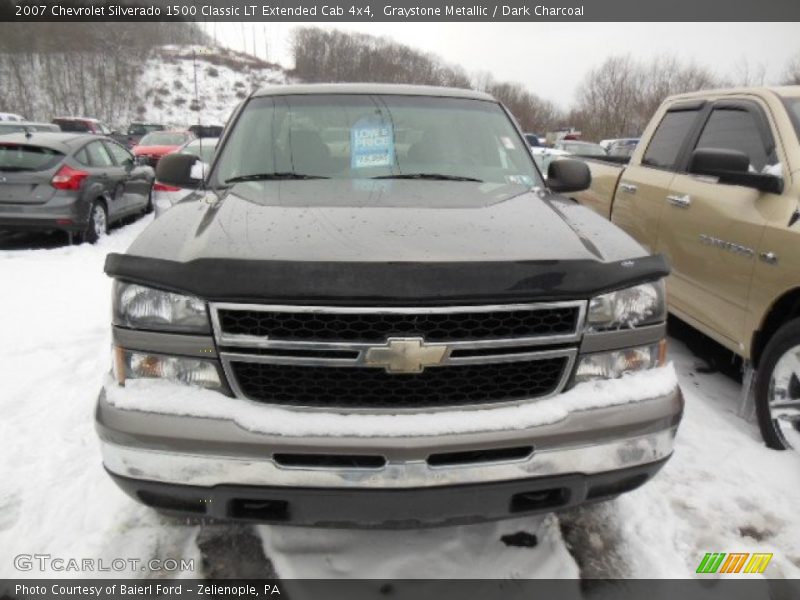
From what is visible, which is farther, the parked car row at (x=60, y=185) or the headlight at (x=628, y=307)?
the parked car row at (x=60, y=185)

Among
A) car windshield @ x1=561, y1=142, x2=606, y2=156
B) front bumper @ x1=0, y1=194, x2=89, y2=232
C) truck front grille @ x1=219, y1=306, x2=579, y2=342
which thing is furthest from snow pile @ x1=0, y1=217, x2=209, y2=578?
car windshield @ x1=561, y1=142, x2=606, y2=156

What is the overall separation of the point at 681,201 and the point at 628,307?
96.2 inches

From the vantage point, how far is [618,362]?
6.71 ft

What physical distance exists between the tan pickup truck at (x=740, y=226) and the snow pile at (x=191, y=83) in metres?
49.3

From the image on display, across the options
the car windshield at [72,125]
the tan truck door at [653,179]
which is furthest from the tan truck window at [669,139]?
the car windshield at [72,125]

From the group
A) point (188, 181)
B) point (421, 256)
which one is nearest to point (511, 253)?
point (421, 256)

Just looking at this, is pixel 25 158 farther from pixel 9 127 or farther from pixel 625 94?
pixel 625 94

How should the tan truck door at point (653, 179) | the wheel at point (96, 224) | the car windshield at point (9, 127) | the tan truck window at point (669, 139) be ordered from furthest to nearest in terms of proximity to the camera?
the car windshield at point (9, 127) < the wheel at point (96, 224) < the tan truck window at point (669, 139) < the tan truck door at point (653, 179)

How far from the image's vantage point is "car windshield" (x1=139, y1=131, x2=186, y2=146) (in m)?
16.8

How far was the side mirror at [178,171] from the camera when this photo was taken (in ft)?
10.8

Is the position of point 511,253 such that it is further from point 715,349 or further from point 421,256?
point 715,349

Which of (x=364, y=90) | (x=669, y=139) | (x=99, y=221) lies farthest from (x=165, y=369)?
(x=99, y=221)

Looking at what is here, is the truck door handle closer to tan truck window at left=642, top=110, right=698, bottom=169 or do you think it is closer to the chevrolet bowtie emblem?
tan truck window at left=642, top=110, right=698, bottom=169

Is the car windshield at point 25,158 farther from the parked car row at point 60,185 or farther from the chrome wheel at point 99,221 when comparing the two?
the chrome wheel at point 99,221
